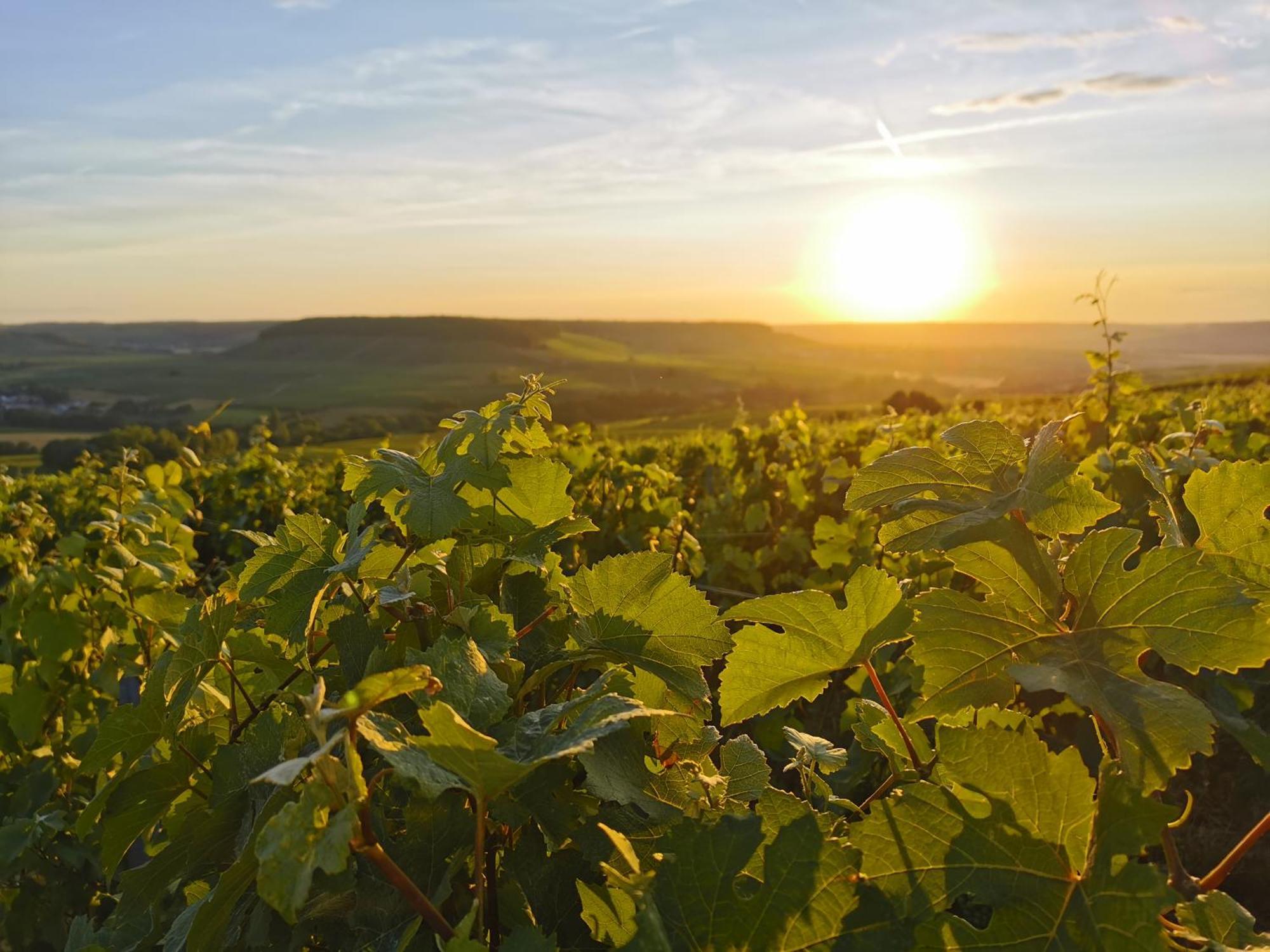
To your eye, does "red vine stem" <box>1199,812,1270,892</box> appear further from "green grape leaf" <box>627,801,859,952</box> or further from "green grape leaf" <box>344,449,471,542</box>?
"green grape leaf" <box>344,449,471,542</box>

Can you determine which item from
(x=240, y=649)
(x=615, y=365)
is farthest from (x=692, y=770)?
(x=615, y=365)

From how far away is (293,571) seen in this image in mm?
1398

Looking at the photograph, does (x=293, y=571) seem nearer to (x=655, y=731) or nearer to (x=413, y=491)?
(x=413, y=491)

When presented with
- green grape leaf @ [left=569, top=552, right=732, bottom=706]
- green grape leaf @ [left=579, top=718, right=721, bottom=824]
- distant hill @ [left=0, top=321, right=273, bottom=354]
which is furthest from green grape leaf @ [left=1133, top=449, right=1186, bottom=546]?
distant hill @ [left=0, top=321, right=273, bottom=354]

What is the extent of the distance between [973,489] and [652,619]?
46cm

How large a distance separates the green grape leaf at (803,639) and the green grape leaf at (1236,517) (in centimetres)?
42

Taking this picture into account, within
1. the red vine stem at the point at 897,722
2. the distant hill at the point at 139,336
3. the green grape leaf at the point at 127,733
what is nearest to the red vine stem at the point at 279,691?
the green grape leaf at the point at 127,733

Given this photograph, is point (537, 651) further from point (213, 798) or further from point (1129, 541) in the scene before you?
point (1129, 541)

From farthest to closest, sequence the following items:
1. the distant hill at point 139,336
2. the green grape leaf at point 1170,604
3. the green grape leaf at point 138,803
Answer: the distant hill at point 139,336 < the green grape leaf at point 138,803 < the green grape leaf at point 1170,604

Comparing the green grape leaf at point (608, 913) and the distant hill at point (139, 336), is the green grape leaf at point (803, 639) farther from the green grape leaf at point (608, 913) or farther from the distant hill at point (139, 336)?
the distant hill at point (139, 336)

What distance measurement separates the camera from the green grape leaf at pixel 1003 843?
0.89 m

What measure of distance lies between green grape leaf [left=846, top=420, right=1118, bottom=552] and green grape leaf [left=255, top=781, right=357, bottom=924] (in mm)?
706

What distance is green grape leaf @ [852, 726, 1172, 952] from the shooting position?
35.1 inches

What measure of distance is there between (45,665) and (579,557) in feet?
8.21
